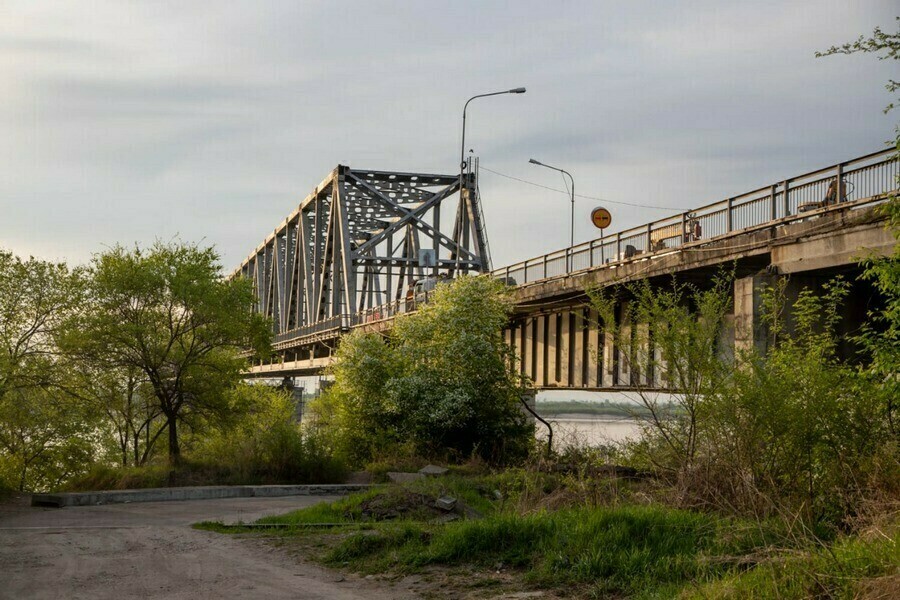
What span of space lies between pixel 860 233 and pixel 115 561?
14.0 m

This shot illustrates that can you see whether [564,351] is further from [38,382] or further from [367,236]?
[367,236]

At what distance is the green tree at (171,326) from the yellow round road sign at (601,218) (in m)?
16.2

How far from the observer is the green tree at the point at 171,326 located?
2700 cm

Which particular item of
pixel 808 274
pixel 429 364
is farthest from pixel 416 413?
pixel 808 274

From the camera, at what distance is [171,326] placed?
92.6ft

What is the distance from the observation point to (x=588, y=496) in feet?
42.0

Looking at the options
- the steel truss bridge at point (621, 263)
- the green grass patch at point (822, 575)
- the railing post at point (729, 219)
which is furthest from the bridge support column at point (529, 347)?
the green grass patch at point (822, 575)

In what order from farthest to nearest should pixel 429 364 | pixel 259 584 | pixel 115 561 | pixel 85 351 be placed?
pixel 429 364 < pixel 85 351 < pixel 115 561 < pixel 259 584

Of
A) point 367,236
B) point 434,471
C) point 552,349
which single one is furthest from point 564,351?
point 367,236

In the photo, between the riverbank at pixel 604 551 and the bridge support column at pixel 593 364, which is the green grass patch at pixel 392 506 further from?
the bridge support column at pixel 593 364

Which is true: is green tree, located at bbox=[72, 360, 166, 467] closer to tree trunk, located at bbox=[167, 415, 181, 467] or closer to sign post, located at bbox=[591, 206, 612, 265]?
tree trunk, located at bbox=[167, 415, 181, 467]

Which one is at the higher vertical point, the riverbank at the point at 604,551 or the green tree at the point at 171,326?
the green tree at the point at 171,326

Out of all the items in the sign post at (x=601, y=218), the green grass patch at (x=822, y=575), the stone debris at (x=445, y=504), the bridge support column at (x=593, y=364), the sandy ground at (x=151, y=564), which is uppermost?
the sign post at (x=601, y=218)

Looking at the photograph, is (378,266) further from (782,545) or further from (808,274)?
(782,545)
